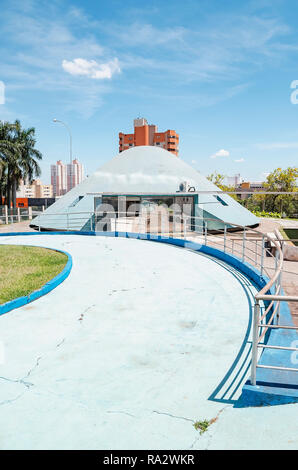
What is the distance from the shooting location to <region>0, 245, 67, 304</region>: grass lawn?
24.2 feet

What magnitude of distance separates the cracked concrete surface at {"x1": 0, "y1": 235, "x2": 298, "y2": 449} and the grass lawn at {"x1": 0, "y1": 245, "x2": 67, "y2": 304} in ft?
2.13

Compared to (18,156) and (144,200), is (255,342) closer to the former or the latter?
(144,200)

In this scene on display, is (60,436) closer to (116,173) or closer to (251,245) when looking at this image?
(251,245)

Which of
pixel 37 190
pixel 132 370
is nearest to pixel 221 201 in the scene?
pixel 132 370

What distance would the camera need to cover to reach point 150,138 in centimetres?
11400

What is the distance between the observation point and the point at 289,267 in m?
14.0

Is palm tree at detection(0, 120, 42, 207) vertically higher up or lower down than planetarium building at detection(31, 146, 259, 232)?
higher up

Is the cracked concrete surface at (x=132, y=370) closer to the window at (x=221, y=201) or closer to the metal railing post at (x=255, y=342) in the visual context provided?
the metal railing post at (x=255, y=342)

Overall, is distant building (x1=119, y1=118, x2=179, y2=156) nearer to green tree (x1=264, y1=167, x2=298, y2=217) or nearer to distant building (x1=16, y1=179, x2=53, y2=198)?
green tree (x1=264, y1=167, x2=298, y2=217)

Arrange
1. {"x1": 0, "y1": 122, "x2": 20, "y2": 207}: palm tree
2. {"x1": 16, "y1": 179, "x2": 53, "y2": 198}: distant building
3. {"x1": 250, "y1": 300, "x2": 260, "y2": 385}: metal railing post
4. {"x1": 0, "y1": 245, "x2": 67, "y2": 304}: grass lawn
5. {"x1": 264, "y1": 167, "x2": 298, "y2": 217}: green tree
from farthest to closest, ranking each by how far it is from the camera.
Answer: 1. {"x1": 16, "y1": 179, "x2": 53, "y2": 198}: distant building
2. {"x1": 264, "y1": 167, "x2": 298, "y2": 217}: green tree
3. {"x1": 0, "y1": 122, "x2": 20, "y2": 207}: palm tree
4. {"x1": 0, "y1": 245, "x2": 67, "y2": 304}: grass lawn
5. {"x1": 250, "y1": 300, "x2": 260, "y2": 385}: metal railing post

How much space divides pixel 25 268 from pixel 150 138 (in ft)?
360

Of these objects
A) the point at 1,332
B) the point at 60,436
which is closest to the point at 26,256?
the point at 1,332

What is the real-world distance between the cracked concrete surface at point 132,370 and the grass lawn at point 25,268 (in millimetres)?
650

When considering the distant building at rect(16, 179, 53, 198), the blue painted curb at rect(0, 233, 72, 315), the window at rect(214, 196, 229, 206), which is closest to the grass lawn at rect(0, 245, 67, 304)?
the blue painted curb at rect(0, 233, 72, 315)
